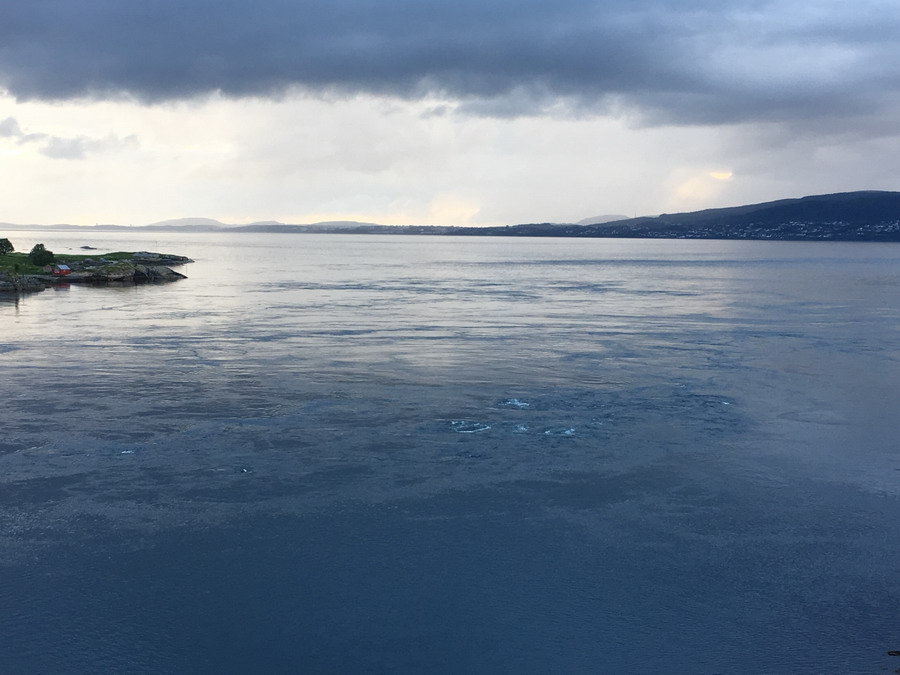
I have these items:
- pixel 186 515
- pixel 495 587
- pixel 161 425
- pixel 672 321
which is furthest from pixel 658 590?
pixel 672 321

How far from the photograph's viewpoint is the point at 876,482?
59.0 ft

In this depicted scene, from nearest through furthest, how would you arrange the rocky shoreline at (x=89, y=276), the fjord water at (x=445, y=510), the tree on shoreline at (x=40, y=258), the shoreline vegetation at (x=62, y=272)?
the fjord water at (x=445, y=510)
the rocky shoreline at (x=89, y=276)
the shoreline vegetation at (x=62, y=272)
the tree on shoreline at (x=40, y=258)

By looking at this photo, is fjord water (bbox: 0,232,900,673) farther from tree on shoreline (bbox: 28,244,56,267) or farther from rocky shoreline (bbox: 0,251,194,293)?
tree on shoreline (bbox: 28,244,56,267)

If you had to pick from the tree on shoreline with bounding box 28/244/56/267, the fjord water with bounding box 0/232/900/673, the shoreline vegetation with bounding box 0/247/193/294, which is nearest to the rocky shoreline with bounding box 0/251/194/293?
the shoreline vegetation with bounding box 0/247/193/294

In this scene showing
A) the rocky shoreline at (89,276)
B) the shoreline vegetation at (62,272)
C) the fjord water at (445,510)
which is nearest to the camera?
the fjord water at (445,510)

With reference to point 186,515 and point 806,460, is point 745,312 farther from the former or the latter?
point 186,515

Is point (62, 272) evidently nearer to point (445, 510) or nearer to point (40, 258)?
point (40, 258)

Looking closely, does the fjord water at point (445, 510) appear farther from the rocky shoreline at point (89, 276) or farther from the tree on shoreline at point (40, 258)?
the tree on shoreline at point (40, 258)

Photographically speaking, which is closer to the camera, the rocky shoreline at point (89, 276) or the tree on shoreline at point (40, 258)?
the rocky shoreline at point (89, 276)

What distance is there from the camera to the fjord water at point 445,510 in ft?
39.0

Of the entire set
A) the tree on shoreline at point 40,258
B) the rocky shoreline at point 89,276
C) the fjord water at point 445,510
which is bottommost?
the fjord water at point 445,510

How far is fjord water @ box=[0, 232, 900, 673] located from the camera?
11.9 m

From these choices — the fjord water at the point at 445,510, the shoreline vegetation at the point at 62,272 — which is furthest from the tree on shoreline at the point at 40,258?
the fjord water at the point at 445,510

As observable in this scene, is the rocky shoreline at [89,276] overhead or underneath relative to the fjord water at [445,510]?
overhead
